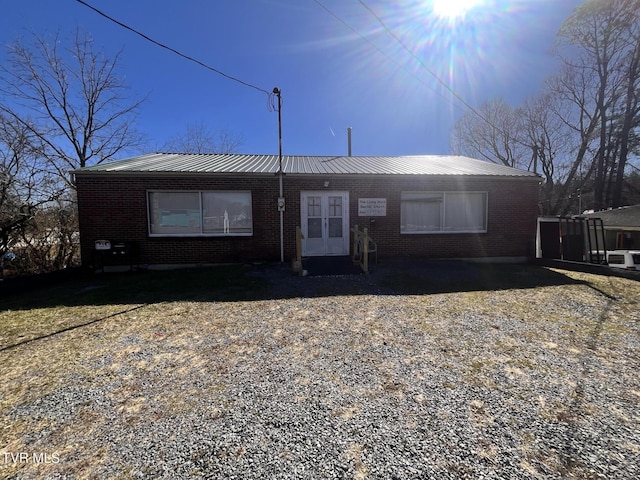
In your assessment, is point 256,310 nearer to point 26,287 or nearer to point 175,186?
point 175,186

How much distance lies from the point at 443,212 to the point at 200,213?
7.62 meters

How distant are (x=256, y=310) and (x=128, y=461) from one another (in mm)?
3174

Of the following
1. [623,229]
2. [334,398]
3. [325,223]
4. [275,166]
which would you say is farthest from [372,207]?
[623,229]

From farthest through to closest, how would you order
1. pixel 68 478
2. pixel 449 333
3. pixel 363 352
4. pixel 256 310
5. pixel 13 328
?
pixel 256 310 → pixel 13 328 → pixel 449 333 → pixel 363 352 → pixel 68 478

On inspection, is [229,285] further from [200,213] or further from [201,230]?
[200,213]

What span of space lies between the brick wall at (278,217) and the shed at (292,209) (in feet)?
0.10

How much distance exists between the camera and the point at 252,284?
6.71 m

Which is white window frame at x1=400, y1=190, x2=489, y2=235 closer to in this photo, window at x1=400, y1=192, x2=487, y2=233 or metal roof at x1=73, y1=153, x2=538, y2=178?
window at x1=400, y1=192, x2=487, y2=233

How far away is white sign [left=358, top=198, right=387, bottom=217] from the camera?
29.5 feet

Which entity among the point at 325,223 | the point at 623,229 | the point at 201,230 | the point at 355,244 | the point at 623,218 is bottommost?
the point at 355,244

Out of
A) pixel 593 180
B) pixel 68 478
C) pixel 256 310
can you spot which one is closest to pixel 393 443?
pixel 68 478

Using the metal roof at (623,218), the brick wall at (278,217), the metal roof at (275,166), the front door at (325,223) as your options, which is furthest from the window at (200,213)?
the metal roof at (623,218)

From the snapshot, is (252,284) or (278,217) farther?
(278,217)

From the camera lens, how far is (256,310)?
16.5 feet
